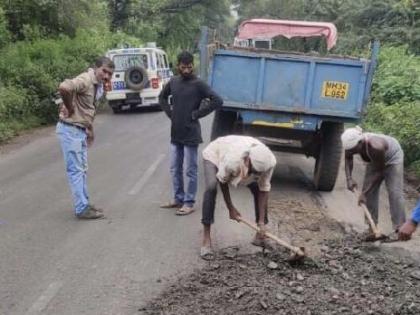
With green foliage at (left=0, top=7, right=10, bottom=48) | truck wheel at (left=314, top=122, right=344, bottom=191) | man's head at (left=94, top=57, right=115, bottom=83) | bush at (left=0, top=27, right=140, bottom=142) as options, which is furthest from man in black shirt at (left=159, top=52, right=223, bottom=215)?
green foliage at (left=0, top=7, right=10, bottom=48)

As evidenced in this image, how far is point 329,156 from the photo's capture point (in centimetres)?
920

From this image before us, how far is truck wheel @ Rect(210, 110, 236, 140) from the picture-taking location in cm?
969

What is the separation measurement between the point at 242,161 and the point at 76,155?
8.11ft

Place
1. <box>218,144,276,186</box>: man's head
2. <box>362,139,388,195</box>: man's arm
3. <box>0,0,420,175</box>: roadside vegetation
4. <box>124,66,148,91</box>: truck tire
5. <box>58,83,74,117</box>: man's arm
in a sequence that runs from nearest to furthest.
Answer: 1. <box>218,144,276,186</box>: man's head
2. <box>362,139,388,195</box>: man's arm
3. <box>58,83,74,117</box>: man's arm
4. <box>0,0,420,175</box>: roadside vegetation
5. <box>124,66,148,91</box>: truck tire

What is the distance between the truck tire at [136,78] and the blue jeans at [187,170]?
1277 cm

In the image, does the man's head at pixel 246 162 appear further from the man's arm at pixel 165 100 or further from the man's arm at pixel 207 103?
the man's arm at pixel 165 100

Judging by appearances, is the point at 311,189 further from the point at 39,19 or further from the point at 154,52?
the point at 39,19

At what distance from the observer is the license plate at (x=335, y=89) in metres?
8.67

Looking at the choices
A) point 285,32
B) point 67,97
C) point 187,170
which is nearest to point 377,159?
point 187,170

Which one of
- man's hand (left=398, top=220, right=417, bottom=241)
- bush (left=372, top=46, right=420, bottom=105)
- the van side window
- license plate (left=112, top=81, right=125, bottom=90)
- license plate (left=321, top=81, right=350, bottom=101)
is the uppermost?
license plate (left=321, top=81, right=350, bottom=101)

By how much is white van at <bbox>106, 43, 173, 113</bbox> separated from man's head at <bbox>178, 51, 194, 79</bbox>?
1295cm

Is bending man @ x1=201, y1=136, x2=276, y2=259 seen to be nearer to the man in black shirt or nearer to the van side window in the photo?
the man in black shirt

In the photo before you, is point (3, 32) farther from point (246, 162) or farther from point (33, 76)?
point (246, 162)

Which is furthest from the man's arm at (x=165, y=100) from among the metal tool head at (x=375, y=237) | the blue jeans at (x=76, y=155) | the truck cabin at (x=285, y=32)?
the truck cabin at (x=285, y=32)
